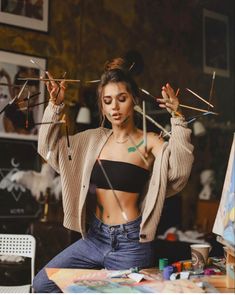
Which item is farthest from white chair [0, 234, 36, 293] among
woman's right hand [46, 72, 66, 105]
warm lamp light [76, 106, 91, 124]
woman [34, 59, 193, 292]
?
warm lamp light [76, 106, 91, 124]

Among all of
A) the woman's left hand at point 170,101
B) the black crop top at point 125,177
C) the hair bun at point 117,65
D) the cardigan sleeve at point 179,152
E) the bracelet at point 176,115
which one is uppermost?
the hair bun at point 117,65

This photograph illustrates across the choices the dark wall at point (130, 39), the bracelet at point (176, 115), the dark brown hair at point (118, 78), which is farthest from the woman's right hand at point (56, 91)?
the dark wall at point (130, 39)

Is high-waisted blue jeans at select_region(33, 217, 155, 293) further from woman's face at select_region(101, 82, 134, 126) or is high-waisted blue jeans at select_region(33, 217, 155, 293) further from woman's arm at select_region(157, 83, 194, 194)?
woman's face at select_region(101, 82, 134, 126)

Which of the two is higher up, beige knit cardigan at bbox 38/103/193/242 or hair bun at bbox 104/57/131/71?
hair bun at bbox 104/57/131/71

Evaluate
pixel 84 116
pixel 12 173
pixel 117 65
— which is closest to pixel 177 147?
pixel 117 65

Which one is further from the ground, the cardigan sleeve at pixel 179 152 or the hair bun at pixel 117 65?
the hair bun at pixel 117 65

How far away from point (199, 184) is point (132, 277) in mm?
2603

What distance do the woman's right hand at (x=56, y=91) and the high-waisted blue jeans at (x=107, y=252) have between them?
1.89 feet

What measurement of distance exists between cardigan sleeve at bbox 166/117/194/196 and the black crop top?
0.13 meters

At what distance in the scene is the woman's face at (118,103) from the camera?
7.57 feet

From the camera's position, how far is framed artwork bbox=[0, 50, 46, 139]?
3.05 metres

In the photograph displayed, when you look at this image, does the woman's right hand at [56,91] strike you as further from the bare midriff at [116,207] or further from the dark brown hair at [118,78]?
the bare midriff at [116,207]

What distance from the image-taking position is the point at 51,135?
7.66 ft

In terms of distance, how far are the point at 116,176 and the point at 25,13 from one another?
1602 millimetres
